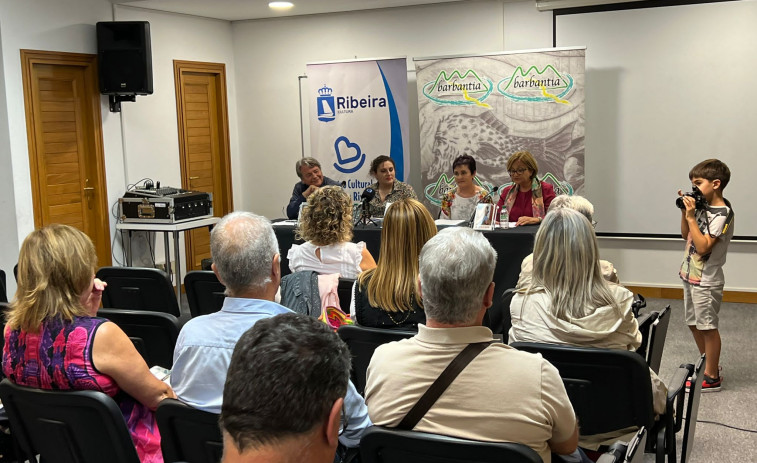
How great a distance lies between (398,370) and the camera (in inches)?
72.7

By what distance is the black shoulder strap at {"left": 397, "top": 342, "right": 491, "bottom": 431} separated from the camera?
1.78 m

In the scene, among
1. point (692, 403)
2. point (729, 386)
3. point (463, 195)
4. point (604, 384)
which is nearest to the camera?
point (604, 384)

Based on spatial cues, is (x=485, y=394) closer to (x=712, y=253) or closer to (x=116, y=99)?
(x=712, y=253)

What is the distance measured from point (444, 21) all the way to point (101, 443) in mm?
6212

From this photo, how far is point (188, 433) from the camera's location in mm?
2006

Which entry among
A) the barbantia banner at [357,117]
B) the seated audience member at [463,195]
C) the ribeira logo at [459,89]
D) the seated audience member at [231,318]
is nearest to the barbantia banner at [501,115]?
the ribeira logo at [459,89]

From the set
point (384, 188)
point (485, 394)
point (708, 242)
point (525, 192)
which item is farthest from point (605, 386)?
point (384, 188)

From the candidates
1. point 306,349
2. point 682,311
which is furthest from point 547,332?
point 682,311

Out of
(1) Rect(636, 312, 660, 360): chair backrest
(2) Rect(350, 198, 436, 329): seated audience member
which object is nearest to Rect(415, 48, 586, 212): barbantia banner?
(1) Rect(636, 312, 660, 360): chair backrest

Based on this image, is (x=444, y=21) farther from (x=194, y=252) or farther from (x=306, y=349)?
(x=306, y=349)

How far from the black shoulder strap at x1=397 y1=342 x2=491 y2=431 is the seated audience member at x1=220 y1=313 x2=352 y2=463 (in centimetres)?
76

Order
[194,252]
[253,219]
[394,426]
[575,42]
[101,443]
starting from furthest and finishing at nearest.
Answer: [194,252]
[575,42]
[253,219]
[101,443]
[394,426]

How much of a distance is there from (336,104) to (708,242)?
4418mm

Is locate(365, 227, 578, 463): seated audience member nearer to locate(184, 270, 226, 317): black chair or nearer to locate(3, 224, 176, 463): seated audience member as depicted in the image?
locate(3, 224, 176, 463): seated audience member
